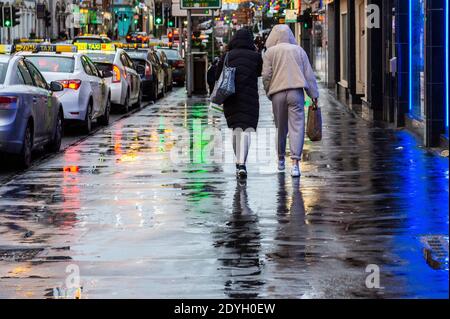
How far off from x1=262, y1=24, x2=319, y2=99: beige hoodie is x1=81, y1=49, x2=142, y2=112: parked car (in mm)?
13203

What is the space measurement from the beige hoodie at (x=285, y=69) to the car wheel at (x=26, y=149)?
130 inches

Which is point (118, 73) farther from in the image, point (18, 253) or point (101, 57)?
point (18, 253)

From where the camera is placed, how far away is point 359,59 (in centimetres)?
3022

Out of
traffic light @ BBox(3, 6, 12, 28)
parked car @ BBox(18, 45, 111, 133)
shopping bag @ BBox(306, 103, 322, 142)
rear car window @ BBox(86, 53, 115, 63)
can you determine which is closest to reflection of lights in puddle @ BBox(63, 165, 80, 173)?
shopping bag @ BBox(306, 103, 322, 142)

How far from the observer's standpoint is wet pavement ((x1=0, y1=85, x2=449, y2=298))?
821 cm

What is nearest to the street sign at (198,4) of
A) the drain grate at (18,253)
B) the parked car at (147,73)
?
the parked car at (147,73)

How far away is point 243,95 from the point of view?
1481 centimetres

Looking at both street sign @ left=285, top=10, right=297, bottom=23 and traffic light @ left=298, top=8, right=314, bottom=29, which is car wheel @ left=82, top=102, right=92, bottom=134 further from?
street sign @ left=285, top=10, right=297, bottom=23

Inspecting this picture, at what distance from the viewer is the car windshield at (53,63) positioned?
22.4m

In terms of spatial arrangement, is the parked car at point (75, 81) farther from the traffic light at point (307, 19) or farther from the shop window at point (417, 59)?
the traffic light at point (307, 19)

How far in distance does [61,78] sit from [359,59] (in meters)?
10.4

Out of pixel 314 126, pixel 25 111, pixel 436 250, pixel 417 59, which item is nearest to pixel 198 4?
pixel 417 59
